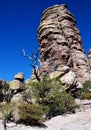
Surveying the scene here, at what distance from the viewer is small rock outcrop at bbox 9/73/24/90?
41.5 metres

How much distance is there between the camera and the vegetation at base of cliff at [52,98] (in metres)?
24.9

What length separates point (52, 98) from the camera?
85.9ft

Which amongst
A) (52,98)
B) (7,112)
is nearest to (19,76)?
(52,98)

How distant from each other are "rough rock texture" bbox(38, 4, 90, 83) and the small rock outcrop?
16.7 ft

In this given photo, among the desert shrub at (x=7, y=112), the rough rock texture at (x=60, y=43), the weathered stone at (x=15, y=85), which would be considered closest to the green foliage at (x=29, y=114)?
the desert shrub at (x=7, y=112)

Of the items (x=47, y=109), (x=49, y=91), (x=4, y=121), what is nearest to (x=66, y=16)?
(x=49, y=91)

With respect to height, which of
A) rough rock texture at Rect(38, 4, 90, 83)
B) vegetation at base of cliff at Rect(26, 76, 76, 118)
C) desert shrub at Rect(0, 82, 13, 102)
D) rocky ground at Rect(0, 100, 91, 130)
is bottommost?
rocky ground at Rect(0, 100, 91, 130)

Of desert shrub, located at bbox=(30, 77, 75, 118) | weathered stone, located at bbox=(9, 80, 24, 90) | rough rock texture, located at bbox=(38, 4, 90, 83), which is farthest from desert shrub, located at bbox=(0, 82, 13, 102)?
desert shrub, located at bbox=(30, 77, 75, 118)

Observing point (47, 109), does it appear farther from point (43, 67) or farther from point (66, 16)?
point (66, 16)

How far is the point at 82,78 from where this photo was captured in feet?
175

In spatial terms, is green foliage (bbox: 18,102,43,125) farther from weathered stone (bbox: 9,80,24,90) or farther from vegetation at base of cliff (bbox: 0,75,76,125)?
weathered stone (bbox: 9,80,24,90)

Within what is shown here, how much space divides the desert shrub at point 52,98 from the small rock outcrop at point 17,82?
13.7 meters

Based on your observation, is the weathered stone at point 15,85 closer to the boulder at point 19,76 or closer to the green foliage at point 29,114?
the boulder at point 19,76

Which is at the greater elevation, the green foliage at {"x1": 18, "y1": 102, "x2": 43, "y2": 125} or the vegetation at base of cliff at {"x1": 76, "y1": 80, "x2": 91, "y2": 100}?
the vegetation at base of cliff at {"x1": 76, "y1": 80, "x2": 91, "y2": 100}
